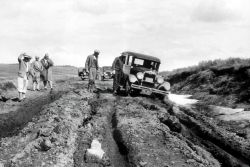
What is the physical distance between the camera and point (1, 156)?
17.7 feet

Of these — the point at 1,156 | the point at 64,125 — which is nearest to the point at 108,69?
the point at 64,125

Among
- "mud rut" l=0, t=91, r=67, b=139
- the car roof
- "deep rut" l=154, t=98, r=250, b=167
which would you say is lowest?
"deep rut" l=154, t=98, r=250, b=167

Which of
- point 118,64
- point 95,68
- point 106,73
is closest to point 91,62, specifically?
point 95,68

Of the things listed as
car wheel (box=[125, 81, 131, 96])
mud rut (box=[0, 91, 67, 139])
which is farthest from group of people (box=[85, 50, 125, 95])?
mud rut (box=[0, 91, 67, 139])

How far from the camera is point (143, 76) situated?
46.2ft

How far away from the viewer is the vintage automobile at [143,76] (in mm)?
13961

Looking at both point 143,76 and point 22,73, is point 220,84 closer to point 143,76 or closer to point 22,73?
point 143,76

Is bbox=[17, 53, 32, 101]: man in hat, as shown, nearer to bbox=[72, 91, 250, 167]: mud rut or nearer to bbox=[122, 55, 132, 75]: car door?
bbox=[72, 91, 250, 167]: mud rut

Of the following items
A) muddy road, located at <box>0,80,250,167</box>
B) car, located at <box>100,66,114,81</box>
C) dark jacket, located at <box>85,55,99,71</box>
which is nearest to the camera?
muddy road, located at <box>0,80,250,167</box>

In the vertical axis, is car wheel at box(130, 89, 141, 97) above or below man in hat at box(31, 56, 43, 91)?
below

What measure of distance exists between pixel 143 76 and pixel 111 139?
7153 mm

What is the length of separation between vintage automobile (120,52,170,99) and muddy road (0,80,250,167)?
3661 mm

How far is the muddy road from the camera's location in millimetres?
5648

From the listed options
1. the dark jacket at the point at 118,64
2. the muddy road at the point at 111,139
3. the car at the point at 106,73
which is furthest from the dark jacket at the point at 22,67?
the car at the point at 106,73
